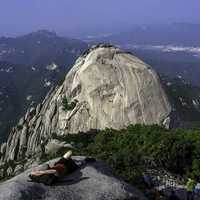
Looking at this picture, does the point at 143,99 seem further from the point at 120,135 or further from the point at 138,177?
the point at 138,177

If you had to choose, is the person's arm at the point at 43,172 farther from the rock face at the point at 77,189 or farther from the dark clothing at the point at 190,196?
the dark clothing at the point at 190,196

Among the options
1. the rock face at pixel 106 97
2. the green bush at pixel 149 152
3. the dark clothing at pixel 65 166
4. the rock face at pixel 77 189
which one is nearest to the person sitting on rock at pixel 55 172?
the dark clothing at pixel 65 166

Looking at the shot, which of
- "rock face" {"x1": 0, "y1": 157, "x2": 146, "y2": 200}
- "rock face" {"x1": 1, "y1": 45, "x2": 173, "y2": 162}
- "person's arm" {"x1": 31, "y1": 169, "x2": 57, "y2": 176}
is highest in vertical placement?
"person's arm" {"x1": 31, "y1": 169, "x2": 57, "y2": 176}

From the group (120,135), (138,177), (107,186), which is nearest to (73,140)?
(120,135)

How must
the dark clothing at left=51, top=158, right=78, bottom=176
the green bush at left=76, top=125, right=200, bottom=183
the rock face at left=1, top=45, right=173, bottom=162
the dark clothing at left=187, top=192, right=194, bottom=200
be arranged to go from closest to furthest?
the dark clothing at left=51, top=158, right=78, bottom=176, the dark clothing at left=187, top=192, right=194, bottom=200, the green bush at left=76, top=125, right=200, bottom=183, the rock face at left=1, top=45, right=173, bottom=162

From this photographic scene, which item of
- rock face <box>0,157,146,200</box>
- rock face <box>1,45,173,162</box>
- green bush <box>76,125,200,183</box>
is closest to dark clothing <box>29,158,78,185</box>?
rock face <box>0,157,146,200</box>

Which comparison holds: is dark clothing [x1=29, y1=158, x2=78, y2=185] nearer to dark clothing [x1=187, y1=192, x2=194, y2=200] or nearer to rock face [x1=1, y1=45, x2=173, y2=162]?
dark clothing [x1=187, y1=192, x2=194, y2=200]

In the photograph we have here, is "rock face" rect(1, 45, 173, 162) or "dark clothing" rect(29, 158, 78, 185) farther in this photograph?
"rock face" rect(1, 45, 173, 162)
